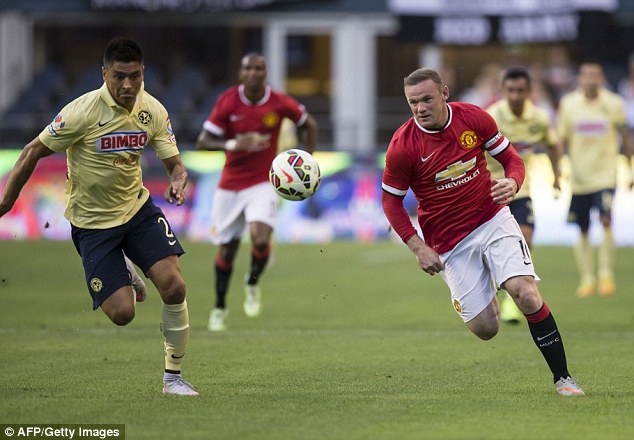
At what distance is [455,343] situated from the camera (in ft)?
37.6

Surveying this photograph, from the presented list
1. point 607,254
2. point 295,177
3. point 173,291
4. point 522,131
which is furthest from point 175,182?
point 607,254

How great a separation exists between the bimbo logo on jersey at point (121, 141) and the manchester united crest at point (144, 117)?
0.08 m

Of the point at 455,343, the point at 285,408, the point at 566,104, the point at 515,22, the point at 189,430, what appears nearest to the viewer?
the point at 189,430

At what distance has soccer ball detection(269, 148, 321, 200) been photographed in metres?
9.56

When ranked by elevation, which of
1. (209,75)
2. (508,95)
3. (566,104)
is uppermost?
(508,95)

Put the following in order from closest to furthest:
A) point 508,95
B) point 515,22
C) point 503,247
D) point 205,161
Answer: point 503,247, point 508,95, point 205,161, point 515,22

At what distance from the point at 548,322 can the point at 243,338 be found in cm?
424

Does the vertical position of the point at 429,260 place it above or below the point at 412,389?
above

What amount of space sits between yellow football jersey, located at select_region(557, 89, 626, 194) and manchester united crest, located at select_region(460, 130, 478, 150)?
738 centimetres

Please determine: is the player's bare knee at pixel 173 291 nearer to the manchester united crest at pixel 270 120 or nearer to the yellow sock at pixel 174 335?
the yellow sock at pixel 174 335

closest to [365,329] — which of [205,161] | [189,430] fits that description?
[189,430]

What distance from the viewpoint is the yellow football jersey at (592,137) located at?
15562mm

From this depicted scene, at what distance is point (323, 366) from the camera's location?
992cm

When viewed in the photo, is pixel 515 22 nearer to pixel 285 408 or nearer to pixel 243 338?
pixel 243 338
